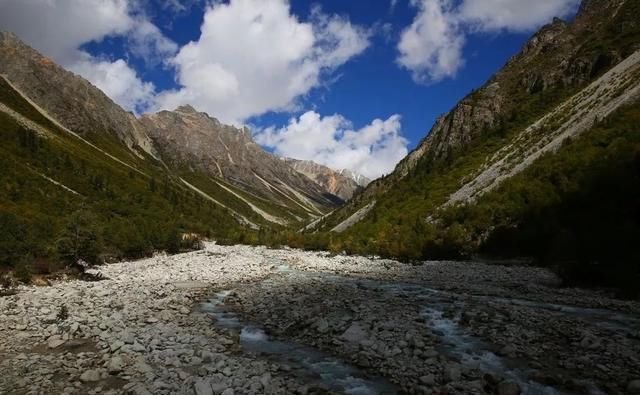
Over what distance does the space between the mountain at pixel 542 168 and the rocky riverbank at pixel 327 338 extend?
973 centimetres

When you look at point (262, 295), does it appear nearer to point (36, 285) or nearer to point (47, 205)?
point (36, 285)

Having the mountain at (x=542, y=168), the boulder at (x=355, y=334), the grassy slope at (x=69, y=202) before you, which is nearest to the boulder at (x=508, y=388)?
the boulder at (x=355, y=334)

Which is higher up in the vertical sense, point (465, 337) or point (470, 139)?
point (470, 139)

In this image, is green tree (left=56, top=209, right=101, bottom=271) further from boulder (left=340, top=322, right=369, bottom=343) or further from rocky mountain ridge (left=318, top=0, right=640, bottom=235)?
rocky mountain ridge (left=318, top=0, right=640, bottom=235)

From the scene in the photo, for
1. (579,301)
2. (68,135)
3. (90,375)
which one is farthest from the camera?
(68,135)

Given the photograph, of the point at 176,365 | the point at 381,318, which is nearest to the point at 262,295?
the point at 381,318

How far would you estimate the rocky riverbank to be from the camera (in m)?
11.5

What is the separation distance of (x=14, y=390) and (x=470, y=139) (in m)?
92.6

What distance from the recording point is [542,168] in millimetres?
47844

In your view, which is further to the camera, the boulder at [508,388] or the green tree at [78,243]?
the green tree at [78,243]

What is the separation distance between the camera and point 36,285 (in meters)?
26.1

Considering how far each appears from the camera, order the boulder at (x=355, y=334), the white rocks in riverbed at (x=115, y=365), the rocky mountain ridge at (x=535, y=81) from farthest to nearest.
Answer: the rocky mountain ridge at (x=535, y=81) < the boulder at (x=355, y=334) < the white rocks in riverbed at (x=115, y=365)

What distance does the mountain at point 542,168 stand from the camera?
32.0 meters

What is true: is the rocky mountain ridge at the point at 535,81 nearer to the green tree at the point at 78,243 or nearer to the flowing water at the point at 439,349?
the flowing water at the point at 439,349
